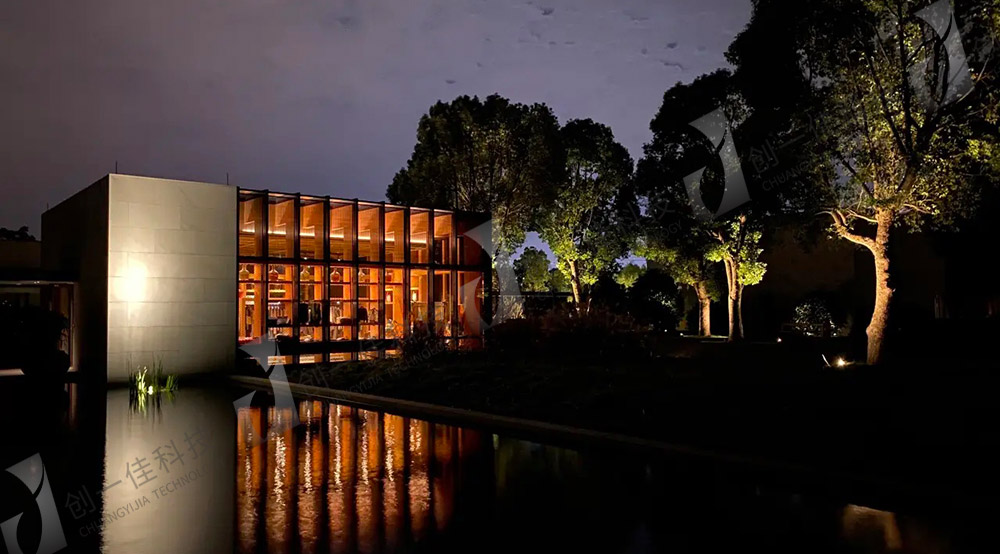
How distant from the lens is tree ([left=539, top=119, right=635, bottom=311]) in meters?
37.6

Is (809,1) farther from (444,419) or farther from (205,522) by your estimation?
(205,522)

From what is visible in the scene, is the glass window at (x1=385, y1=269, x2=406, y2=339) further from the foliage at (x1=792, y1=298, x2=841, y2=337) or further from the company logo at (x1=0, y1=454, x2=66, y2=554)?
the company logo at (x1=0, y1=454, x2=66, y2=554)

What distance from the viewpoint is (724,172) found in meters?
28.0

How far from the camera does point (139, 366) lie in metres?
20.4

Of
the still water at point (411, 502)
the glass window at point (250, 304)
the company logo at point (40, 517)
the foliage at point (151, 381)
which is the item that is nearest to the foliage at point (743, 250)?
the glass window at point (250, 304)

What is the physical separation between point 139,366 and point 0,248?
26157 millimetres

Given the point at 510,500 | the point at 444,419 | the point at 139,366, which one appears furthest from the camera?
the point at 139,366

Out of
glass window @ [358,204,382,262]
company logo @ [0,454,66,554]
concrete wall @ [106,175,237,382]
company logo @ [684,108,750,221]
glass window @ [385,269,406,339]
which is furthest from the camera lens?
glass window @ [385,269,406,339]

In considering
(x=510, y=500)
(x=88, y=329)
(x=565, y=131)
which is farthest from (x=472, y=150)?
(x=510, y=500)

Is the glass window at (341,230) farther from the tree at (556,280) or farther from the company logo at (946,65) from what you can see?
the tree at (556,280)

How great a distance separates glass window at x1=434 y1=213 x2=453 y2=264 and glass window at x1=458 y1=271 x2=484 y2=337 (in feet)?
2.90

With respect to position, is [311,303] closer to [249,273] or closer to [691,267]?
[249,273]

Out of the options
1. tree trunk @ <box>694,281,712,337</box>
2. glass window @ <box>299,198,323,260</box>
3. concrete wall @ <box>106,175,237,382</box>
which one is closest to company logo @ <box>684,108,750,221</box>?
tree trunk @ <box>694,281,712,337</box>

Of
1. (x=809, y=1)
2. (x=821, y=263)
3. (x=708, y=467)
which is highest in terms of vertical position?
(x=809, y=1)
